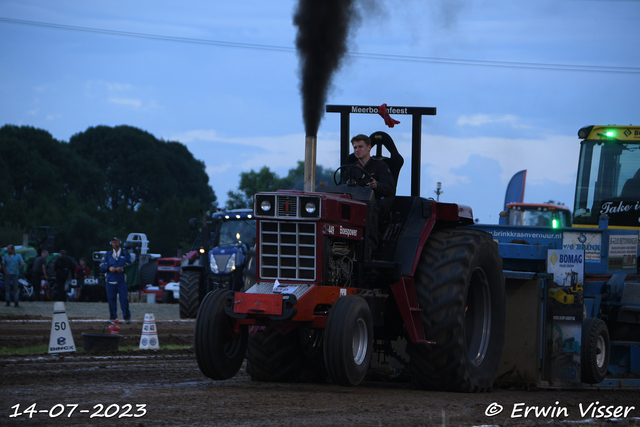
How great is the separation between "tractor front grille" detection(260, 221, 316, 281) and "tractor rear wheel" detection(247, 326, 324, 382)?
0.63m

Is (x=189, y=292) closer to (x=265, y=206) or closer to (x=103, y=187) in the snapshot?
(x=265, y=206)

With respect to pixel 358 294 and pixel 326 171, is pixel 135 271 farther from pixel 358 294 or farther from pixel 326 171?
pixel 358 294

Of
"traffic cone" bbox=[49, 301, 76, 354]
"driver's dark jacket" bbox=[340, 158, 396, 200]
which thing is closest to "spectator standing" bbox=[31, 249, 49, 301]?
"traffic cone" bbox=[49, 301, 76, 354]

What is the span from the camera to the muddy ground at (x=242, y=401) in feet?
18.0

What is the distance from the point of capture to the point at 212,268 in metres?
19.3

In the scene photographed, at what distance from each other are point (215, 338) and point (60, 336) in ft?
16.4

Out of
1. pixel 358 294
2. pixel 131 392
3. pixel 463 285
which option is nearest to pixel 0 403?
pixel 131 392

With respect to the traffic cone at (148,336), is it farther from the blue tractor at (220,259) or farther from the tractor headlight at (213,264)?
the tractor headlight at (213,264)

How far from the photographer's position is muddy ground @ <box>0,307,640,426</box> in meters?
5.48

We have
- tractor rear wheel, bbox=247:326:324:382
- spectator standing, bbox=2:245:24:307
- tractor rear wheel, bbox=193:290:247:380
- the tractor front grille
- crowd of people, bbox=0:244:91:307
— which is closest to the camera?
tractor rear wheel, bbox=193:290:247:380

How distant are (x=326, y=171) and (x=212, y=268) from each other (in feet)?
87.2

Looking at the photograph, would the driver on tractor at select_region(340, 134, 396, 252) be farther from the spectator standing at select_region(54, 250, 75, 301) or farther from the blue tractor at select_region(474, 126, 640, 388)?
the spectator standing at select_region(54, 250, 75, 301)

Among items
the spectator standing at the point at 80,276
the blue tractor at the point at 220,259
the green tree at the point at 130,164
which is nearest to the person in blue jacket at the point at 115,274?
the blue tractor at the point at 220,259

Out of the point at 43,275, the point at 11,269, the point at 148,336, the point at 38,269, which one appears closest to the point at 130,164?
the point at 43,275
